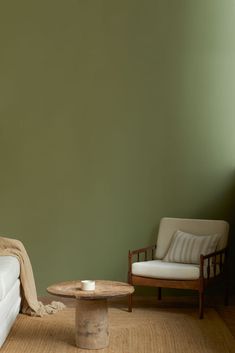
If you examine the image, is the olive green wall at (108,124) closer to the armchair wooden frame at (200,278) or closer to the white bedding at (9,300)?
the armchair wooden frame at (200,278)

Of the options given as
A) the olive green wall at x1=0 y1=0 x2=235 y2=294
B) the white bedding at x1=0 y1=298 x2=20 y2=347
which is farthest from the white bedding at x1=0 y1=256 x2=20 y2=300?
the olive green wall at x1=0 y1=0 x2=235 y2=294

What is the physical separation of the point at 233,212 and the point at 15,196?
7.07 ft

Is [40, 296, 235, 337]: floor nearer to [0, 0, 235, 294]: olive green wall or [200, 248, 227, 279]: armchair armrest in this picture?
[0, 0, 235, 294]: olive green wall

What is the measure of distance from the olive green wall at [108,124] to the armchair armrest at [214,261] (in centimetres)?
53

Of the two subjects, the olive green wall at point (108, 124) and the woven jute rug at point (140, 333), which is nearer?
the woven jute rug at point (140, 333)

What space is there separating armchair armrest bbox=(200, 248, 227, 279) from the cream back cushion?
0.24 metres

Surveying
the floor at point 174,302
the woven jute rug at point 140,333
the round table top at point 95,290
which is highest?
the round table top at point 95,290

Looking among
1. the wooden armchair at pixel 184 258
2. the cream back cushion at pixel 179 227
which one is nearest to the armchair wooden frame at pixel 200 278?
the wooden armchair at pixel 184 258

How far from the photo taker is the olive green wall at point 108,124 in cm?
586

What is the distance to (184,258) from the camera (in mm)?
5543

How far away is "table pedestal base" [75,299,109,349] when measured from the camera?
165 inches

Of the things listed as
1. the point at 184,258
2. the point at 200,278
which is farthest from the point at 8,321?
the point at 184,258

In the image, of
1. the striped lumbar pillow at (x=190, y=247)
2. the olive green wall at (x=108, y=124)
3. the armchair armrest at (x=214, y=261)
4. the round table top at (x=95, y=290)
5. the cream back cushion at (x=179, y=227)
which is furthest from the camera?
the olive green wall at (x=108, y=124)

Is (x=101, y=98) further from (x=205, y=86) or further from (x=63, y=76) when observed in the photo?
(x=205, y=86)
